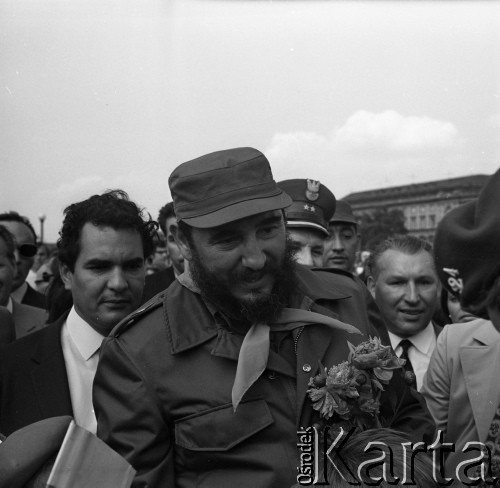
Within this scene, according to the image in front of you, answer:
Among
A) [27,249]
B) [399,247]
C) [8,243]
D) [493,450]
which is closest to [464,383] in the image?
[493,450]

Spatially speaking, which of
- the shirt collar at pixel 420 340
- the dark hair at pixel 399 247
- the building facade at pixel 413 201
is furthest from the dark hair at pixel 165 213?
the building facade at pixel 413 201

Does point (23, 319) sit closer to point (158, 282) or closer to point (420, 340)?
point (158, 282)

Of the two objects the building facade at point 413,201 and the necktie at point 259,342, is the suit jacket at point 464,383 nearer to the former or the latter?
the necktie at point 259,342

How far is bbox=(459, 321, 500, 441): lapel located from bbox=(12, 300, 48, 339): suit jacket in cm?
281

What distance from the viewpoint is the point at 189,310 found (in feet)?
8.23

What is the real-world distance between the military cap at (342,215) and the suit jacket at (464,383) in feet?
8.99

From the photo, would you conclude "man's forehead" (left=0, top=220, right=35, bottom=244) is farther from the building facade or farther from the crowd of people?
the building facade

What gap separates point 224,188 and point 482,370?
1275 mm

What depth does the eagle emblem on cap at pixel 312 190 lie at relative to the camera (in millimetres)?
4582

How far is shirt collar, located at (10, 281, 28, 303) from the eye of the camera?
575cm

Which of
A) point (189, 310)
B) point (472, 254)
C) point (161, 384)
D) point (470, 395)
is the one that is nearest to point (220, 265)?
point (189, 310)

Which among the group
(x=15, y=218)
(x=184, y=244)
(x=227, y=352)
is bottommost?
(x=227, y=352)

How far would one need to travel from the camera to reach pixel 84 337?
3.35 metres

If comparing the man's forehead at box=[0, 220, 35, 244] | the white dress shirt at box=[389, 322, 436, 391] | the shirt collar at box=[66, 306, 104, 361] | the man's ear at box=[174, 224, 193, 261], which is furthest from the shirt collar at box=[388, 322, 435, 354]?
the man's forehead at box=[0, 220, 35, 244]
